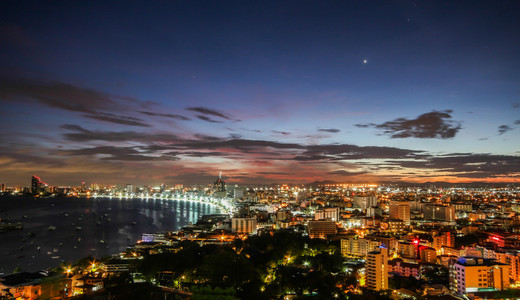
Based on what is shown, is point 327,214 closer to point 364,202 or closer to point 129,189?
point 364,202

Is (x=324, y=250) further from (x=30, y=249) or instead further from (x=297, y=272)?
(x=30, y=249)

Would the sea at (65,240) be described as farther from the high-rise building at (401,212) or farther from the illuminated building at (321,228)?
the high-rise building at (401,212)

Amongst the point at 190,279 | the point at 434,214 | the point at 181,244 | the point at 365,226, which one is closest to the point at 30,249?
the point at 181,244

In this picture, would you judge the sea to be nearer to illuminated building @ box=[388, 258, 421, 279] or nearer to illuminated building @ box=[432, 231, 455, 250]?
illuminated building @ box=[388, 258, 421, 279]

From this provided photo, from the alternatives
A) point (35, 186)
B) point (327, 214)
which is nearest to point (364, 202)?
point (327, 214)

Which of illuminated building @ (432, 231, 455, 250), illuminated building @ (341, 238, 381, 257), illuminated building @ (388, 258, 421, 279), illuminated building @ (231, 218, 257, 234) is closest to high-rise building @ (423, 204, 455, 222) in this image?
illuminated building @ (432, 231, 455, 250)

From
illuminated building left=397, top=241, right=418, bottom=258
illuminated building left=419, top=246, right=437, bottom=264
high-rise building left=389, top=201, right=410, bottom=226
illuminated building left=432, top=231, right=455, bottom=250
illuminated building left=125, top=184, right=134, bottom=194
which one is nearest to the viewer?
illuminated building left=419, top=246, right=437, bottom=264
